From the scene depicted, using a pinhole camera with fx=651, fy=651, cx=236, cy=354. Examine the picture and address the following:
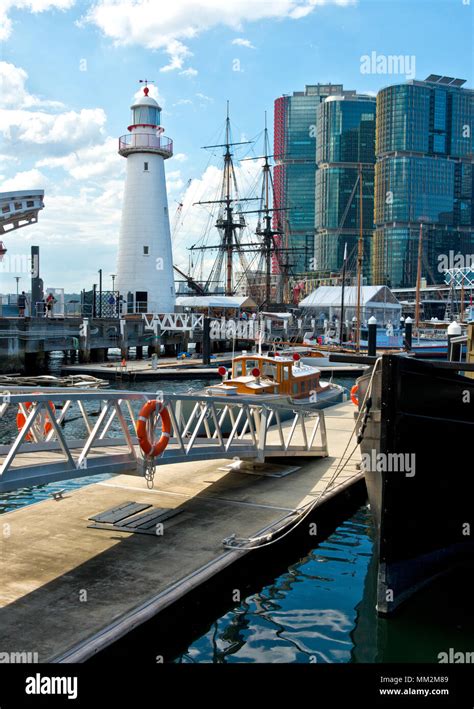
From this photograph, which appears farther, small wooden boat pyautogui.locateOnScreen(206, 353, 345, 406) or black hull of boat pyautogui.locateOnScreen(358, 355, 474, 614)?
small wooden boat pyautogui.locateOnScreen(206, 353, 345, 406)

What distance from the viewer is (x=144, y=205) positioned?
5312cm

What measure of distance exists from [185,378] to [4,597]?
116ft

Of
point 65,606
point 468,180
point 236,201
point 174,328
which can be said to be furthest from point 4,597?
point 468,180

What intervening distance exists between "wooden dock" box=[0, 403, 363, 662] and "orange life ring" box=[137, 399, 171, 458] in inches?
66.8

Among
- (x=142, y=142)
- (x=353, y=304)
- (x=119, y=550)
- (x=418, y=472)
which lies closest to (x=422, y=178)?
(x=353, y=304)

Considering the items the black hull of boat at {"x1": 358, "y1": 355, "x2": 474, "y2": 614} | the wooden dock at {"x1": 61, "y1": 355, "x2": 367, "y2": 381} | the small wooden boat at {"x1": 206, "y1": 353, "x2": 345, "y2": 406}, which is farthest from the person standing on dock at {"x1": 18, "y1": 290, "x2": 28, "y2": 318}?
the black hull of boat at {"x1": 358, "y1": 355, "x2": 474, "y2": 614}

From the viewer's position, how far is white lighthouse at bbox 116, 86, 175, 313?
2084 inches

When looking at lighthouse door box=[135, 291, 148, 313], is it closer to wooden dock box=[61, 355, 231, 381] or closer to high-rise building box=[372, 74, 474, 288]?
wooden dock box=[61, 355, 231, 381]

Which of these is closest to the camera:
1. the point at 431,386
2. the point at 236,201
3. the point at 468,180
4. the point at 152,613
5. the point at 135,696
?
the point at 135,696

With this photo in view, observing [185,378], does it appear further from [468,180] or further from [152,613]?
[468,180]

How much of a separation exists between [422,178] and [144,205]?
497ft

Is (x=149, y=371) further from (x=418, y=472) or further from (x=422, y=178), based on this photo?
(x=422, y=178)

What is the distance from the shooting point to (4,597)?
376 inches

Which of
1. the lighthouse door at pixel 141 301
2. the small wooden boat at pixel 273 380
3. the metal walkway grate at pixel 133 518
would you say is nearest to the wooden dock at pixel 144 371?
the lighthouse door at pixel 141 301
